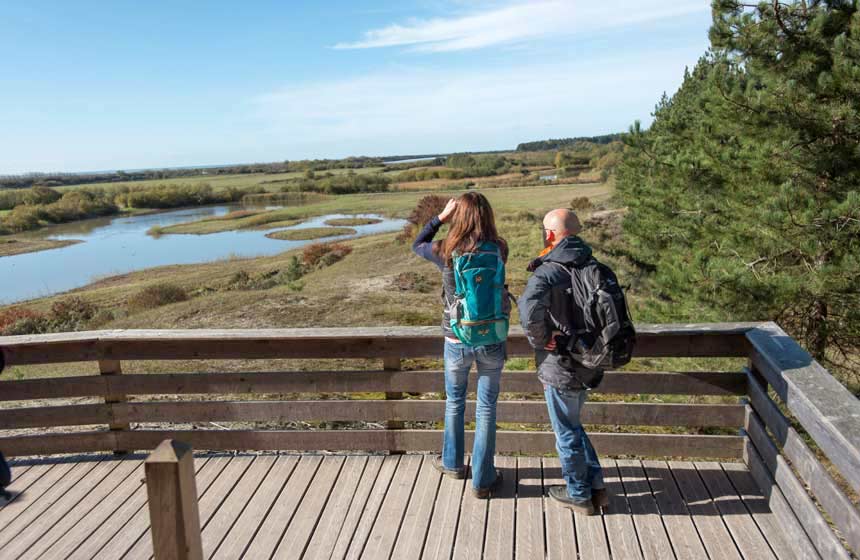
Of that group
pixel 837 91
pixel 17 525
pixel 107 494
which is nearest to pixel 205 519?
pixel 107 494

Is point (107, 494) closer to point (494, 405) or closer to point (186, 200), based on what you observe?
point (494, 405)

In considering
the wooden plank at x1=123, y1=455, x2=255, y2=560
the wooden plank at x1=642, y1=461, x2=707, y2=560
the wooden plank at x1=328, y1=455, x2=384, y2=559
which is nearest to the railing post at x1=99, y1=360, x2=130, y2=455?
the wooden plank at x1=123, y1=455, x2=255, y2=560

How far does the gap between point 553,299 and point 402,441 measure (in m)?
1.67

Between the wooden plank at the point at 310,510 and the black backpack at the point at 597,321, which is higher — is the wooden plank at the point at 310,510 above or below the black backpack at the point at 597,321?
below

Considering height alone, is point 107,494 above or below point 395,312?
above

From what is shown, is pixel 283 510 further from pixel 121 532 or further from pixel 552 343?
pixel 552 343

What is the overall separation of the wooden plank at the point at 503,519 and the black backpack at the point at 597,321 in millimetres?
1026

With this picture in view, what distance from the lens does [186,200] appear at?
104562 millimetres

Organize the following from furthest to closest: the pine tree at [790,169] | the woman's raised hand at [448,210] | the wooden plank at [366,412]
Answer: the pine tree at [790,169] → the wooden plank at [366,412] → the woman's raised hand at [448,210]

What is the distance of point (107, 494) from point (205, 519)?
839 millimetres

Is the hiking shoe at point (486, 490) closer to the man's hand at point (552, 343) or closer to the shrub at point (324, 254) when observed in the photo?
the man's hand at point (552, 343)

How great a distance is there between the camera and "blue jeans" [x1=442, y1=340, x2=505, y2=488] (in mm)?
3430

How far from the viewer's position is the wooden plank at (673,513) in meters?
3.06

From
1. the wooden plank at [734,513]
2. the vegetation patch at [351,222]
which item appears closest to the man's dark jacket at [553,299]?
the wooden plank at [734,513]
